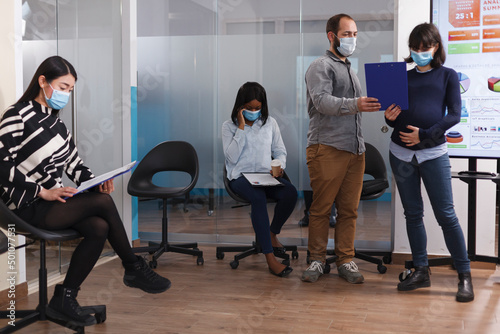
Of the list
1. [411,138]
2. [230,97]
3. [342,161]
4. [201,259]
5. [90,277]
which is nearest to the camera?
[411,138]

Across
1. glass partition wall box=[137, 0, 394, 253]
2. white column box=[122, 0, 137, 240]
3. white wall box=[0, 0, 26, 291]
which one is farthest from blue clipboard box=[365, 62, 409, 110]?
white column box=[122, 0, 137, 240]

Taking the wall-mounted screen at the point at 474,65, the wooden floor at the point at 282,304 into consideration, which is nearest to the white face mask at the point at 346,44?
the wall-mounted screen at the point at 474,65

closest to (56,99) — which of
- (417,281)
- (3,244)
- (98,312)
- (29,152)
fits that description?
(29,152)

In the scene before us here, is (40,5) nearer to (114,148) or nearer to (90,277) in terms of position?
(114,148)

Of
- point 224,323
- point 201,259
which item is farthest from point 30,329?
point 201,259

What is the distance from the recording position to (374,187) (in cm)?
390

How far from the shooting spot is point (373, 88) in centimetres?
Result: 307

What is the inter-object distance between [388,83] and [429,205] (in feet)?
4.06

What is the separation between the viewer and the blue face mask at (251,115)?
3.94 metres

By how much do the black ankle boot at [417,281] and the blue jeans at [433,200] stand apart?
9 cm

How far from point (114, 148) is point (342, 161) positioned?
76.1 inches

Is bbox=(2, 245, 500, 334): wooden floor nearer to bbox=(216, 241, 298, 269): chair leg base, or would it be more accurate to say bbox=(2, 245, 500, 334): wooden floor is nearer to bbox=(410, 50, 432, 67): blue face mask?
bbox=(216, 241, 298, 269): chair leg base

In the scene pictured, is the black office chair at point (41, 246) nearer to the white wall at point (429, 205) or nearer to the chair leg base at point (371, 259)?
the chair leg base at point (371, 259)

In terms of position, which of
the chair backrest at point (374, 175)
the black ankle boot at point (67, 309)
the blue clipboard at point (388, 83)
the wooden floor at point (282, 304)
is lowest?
the wooden floor at point (282, 304)
